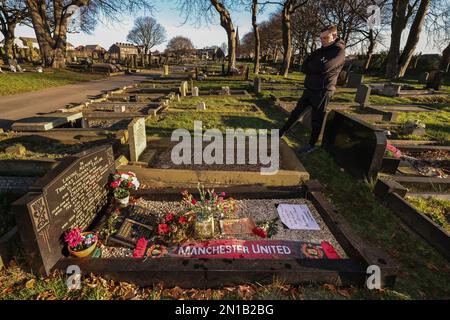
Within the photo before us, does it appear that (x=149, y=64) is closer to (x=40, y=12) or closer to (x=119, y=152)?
(x=40, y=12)

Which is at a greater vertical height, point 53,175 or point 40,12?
point 40,12

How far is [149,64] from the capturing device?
45.8 metres

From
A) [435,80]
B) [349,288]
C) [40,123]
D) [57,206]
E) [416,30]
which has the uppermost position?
[416,30]

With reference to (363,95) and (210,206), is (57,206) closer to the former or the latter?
(210,206)

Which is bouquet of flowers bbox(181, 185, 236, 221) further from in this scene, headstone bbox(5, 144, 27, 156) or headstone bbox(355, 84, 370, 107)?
headstone bbox(355, 84, 370, 107)

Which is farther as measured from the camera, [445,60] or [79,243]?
[445,60]

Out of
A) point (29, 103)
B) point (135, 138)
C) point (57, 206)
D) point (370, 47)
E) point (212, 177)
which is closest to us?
point (57, 206)

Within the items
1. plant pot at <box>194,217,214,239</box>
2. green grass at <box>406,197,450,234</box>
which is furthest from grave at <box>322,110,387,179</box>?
plant pot at <box>194,217,214,239</box>

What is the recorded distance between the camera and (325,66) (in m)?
4.90

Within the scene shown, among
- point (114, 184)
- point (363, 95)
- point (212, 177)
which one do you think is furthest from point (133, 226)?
point (363, 95)

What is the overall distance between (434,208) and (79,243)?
4.75 m

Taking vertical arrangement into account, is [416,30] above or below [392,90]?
above

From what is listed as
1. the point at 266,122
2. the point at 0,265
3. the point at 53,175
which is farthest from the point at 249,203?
the point at 266,122

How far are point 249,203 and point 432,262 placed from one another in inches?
88.8
